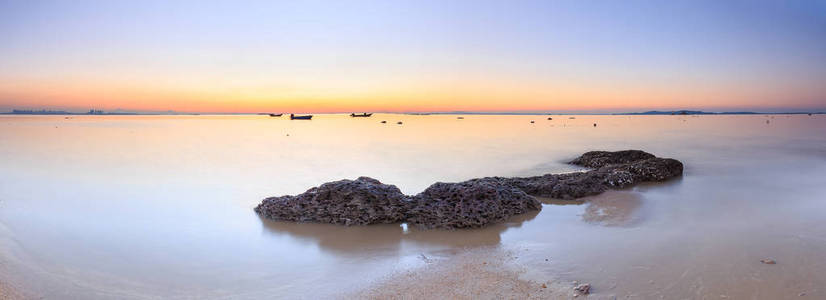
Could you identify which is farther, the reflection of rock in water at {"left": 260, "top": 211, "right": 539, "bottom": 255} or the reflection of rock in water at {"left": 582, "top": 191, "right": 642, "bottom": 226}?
the reflection of rock in water at {"left": 582, "top": 191, "right": 642, "bottom": 226}

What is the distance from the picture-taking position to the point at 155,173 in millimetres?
12594

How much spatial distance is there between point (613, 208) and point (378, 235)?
14.2 feet

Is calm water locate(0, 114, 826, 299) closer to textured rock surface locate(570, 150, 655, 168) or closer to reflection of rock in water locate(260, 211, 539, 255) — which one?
reflection of rock in water locate(260, 211, 539, 255)

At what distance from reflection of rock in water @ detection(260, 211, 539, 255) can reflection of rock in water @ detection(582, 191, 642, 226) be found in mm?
1214

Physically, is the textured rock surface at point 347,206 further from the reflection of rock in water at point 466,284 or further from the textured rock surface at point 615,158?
the textured rock surface at point 615,158

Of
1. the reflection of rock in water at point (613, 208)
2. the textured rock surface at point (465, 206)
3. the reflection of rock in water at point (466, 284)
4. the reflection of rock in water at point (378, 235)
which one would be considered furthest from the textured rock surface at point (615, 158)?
the reflection of rock in water at point (466, 284)

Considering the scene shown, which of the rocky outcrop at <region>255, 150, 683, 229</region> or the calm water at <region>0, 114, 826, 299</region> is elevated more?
the rocky outcrop at <region>255, 150, 683, 229</region>

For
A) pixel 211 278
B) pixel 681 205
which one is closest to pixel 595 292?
pixel 211 278

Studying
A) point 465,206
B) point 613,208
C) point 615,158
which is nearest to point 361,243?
point 465,206

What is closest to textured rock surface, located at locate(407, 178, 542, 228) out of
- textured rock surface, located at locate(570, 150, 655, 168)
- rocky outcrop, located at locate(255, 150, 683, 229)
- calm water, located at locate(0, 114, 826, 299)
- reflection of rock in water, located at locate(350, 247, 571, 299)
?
rocky outcrop, located at locate(255, 150, 683, 229)

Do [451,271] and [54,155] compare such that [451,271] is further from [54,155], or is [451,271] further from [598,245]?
[54,155]

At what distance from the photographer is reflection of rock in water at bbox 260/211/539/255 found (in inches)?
214

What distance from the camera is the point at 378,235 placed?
589 cm

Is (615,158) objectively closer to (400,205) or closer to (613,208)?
(613,208)
